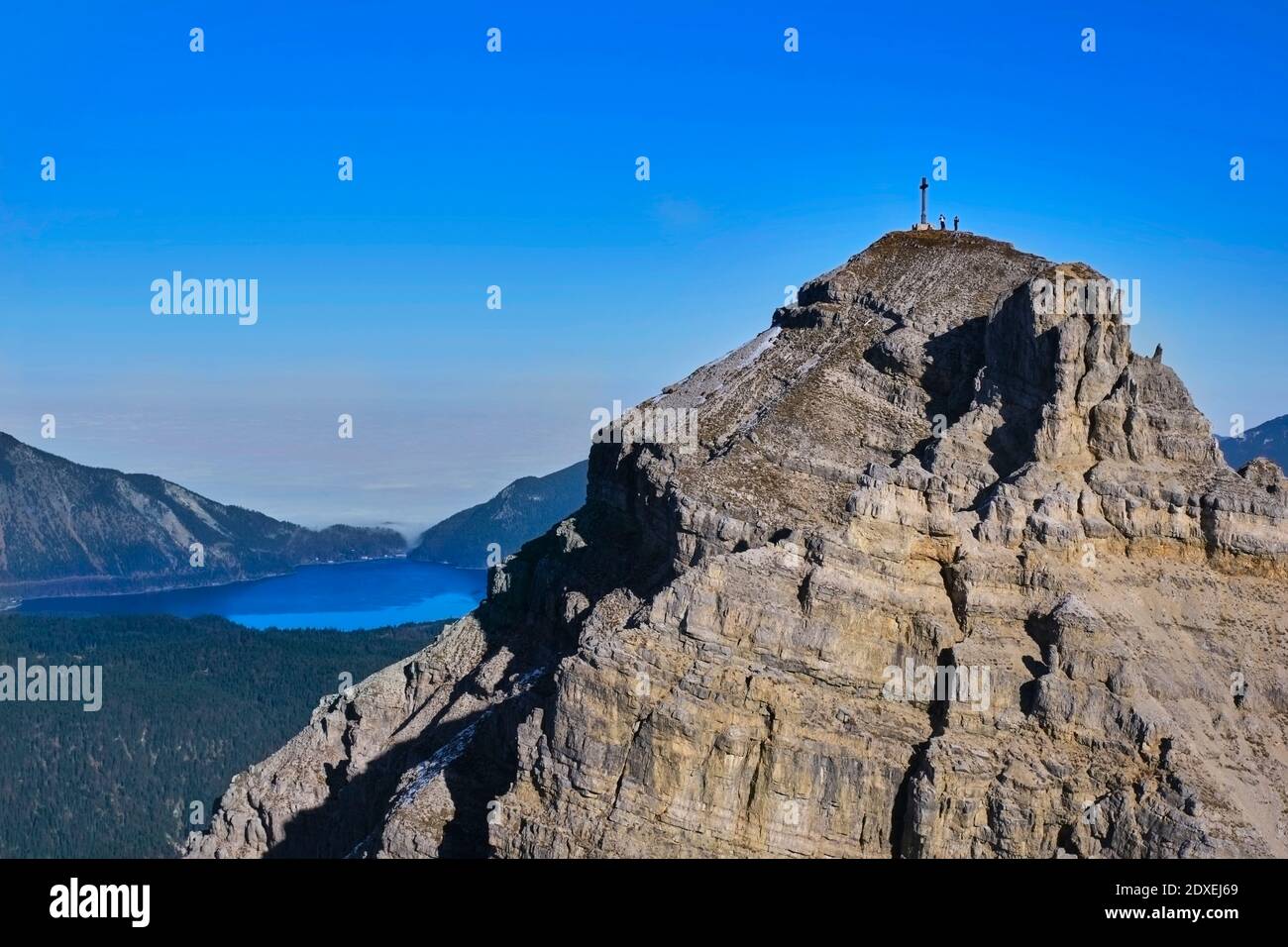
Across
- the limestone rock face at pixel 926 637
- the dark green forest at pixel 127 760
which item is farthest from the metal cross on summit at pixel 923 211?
the dark green forest at pixel 127 760

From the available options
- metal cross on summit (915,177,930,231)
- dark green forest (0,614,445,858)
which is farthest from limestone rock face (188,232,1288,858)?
dark green forest (0,614,445,858)

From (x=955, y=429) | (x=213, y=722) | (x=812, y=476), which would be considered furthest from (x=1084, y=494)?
(x=213, y=722)

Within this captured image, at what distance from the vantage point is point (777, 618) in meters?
56.2

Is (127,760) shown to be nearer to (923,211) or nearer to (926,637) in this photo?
(923,211)

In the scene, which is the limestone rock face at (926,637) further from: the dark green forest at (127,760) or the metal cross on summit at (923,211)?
the dark green forest at (127,760)

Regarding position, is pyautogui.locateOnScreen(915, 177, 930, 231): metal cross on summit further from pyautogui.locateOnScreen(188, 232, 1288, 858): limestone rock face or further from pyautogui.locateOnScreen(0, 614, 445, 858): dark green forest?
pyautogui.locateOnScreen(0, 614, 445, 858): dark green forest

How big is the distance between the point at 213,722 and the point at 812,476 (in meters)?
140

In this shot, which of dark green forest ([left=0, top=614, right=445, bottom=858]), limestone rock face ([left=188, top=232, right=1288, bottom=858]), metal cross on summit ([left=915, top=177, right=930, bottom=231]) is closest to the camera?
limestone rock face ([left=188, top=232, right=1288, bottom=858])

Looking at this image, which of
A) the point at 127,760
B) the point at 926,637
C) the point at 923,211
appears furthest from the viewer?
the point at 127,760

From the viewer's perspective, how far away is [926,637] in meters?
56.1

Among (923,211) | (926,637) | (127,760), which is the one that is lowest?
(127,760)

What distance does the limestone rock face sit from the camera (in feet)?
175

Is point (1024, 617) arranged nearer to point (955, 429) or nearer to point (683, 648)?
point (955, 429)

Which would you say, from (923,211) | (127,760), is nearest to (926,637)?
(923,211)
